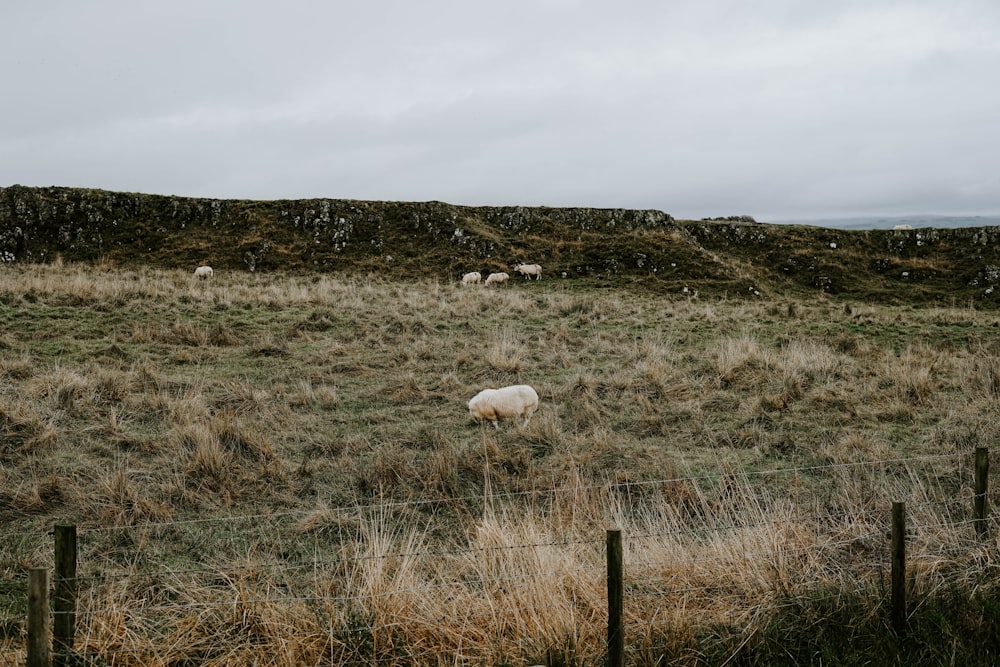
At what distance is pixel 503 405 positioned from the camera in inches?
348

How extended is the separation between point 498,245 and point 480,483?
2395 centimetres

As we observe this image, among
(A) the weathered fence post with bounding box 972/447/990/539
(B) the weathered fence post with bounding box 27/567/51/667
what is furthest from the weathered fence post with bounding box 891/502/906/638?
(B) the weathered fence post with bounding box 27/567/51/667

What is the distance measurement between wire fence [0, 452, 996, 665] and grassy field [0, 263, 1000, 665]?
3 centimetres

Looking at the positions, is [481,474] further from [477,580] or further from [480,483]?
[477,580]

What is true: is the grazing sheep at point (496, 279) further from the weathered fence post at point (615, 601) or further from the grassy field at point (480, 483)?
the weathered fence post at point (615, 601)

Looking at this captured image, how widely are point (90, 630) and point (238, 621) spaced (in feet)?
2.49

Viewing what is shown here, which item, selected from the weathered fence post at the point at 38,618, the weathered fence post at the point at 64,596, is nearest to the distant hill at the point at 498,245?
the weathered fence post at the point at 64,596

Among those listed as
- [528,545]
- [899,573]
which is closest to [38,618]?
[528,545]

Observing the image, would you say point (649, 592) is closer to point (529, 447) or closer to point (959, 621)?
point (959, 621)

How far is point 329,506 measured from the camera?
6441 mm

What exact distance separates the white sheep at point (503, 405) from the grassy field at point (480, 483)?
0.98 ft

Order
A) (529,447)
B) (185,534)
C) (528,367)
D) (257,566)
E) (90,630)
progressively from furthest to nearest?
(528,367) < (529,447) < (185,534) < (257,566) < (90,630)

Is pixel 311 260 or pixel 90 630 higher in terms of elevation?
pixel 311 260

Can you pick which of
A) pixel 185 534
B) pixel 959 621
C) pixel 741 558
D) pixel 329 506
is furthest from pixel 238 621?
pixel 959 621
